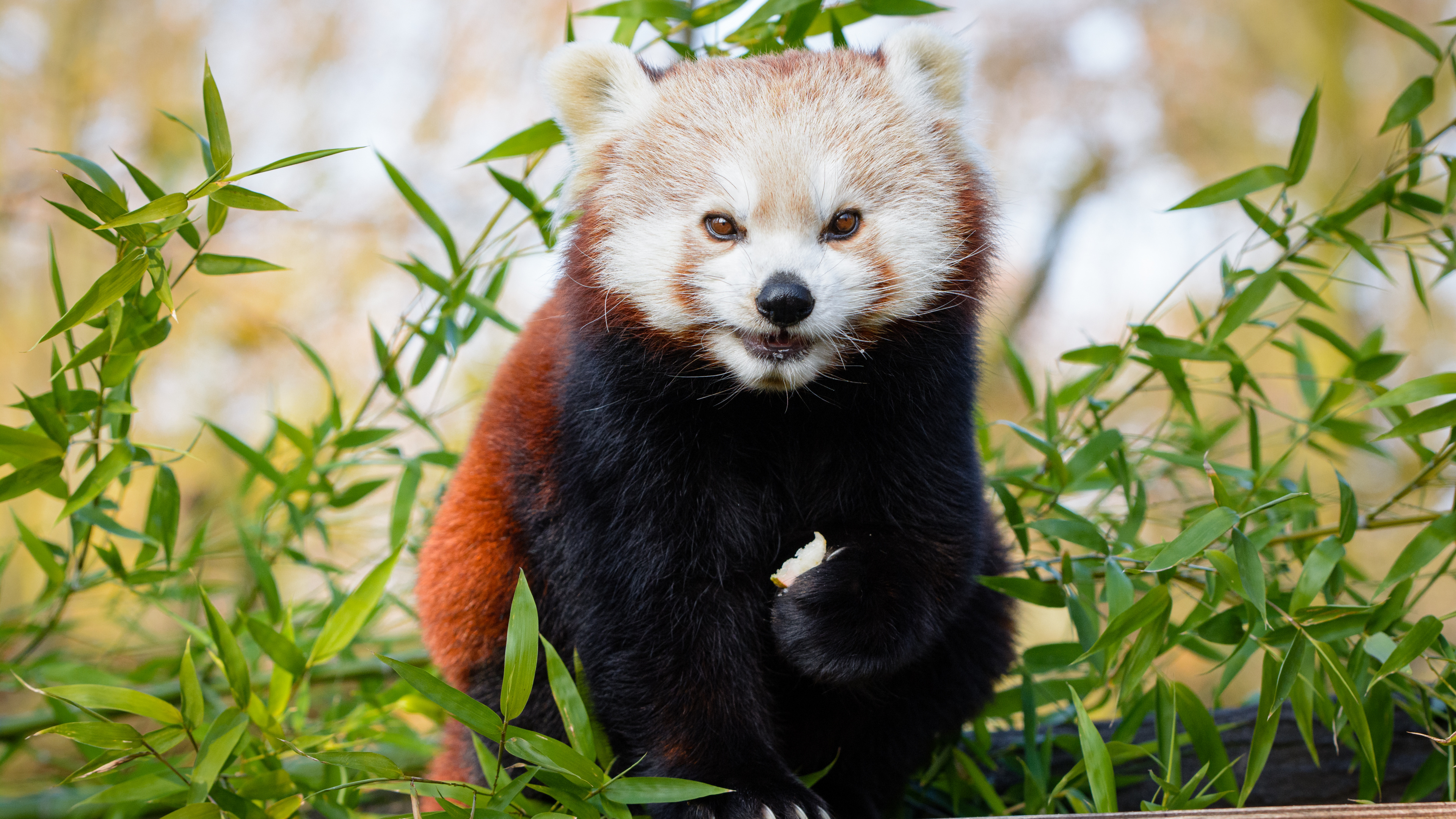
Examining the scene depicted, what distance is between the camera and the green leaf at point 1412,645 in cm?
147

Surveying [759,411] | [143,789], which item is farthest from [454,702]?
[759,411]

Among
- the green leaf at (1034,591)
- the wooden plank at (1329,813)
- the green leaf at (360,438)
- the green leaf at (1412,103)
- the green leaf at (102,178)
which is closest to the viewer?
the wooden plank at (1329,813)

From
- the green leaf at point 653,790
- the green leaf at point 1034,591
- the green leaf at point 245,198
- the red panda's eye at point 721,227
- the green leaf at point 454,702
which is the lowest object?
the green leaf at point 653,790

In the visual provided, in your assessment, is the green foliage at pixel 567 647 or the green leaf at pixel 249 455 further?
the green leaf at pixel 249 455

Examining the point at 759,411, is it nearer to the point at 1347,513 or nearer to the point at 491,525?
the point at 491,525

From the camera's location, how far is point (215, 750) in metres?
1.42

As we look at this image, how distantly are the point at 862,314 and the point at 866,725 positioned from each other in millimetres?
831

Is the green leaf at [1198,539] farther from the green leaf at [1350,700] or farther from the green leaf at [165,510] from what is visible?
the green leaf at [165,510]

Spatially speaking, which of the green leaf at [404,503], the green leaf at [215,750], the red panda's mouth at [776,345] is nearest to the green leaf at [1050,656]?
the red panda's mouth at [776,345]

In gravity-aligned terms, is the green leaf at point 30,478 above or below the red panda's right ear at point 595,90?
below

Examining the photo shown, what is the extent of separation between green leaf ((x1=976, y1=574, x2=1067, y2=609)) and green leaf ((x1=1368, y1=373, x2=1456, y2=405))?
631 mm

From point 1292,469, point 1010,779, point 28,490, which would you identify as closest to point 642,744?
point 1010,779

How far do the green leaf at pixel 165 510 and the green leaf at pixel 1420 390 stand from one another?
2.33 metres

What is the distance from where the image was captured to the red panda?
154 centimetres
